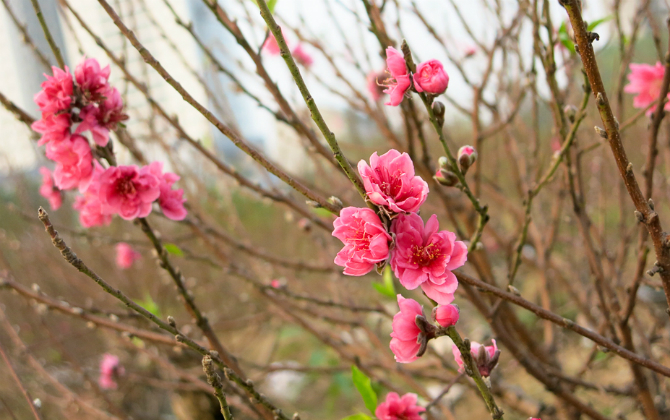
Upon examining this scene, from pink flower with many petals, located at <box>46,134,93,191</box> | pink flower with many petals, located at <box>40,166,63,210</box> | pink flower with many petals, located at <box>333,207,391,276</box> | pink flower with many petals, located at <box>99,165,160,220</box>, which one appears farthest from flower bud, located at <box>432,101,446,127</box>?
pink flower with many petals, located at <box>40,166,63,210</box>

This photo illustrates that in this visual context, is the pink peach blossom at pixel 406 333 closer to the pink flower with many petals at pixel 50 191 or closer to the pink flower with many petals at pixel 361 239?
the pink flower with many petals at pixel 361 239

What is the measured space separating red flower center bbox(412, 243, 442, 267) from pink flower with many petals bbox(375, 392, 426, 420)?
405 mm

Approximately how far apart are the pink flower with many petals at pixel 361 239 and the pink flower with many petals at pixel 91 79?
72 cm

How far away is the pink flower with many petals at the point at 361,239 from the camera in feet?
2.02

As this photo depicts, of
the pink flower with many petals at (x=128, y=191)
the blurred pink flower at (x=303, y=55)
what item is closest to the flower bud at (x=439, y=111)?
the pink flower with many petals at (x=128, y=191)

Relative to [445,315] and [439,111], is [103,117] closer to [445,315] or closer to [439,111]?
[439,111]

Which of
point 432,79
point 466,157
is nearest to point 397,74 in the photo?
point 432,79

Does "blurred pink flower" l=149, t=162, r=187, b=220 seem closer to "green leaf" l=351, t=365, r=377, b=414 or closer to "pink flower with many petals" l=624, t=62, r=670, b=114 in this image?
"green leaf" l=351, t=365, r=377, b=414

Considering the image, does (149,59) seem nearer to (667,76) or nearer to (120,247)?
(667,76)

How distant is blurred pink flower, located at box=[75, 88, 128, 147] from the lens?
3.44 feet

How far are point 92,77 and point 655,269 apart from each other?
1.14 meters

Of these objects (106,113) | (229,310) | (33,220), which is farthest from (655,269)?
(229,310)

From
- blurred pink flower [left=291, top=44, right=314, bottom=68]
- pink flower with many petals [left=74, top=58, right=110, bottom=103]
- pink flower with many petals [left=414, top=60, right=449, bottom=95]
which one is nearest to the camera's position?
pink flower with many petals [left=414, top=60, right=449, bottom=95]

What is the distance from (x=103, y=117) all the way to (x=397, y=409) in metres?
0.88
